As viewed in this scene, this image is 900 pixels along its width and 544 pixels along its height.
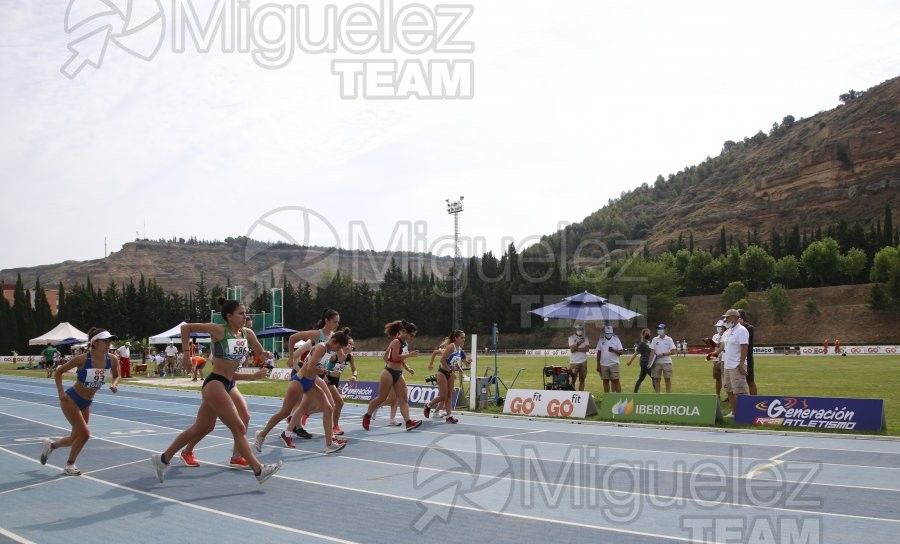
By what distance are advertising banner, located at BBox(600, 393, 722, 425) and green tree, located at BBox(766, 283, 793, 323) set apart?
267ft

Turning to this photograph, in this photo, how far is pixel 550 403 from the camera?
54.6 feet

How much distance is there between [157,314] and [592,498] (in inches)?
4140

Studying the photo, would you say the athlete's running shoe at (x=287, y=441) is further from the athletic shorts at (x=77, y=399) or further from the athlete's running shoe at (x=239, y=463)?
the athletic shorts at (x=77, y=399)

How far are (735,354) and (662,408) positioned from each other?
2017mm

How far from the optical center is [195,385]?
32.2m

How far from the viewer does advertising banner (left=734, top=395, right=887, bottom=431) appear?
42.9 feet

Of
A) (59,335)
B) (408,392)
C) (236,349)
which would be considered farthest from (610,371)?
(59,335)

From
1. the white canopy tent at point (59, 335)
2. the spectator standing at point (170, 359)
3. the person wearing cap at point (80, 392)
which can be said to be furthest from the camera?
the white canopy tent at point (59, 335)

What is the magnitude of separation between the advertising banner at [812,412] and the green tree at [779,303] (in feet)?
268

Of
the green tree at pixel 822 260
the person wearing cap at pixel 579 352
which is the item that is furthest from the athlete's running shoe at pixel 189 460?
the green tree at pixel 822 260

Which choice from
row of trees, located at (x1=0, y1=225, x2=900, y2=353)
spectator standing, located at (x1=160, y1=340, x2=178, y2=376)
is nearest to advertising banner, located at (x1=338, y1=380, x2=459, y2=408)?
spectator standing, located at (x1=160, y1=340, x2=178, y2=376)

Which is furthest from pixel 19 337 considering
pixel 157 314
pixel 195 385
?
pixel 195 385

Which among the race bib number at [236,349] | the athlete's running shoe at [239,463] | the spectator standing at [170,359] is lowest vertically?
the spectator standing at [170,359]

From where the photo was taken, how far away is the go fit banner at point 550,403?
1619 cm
